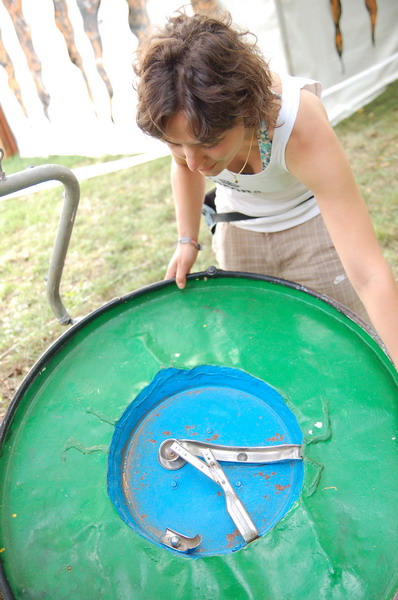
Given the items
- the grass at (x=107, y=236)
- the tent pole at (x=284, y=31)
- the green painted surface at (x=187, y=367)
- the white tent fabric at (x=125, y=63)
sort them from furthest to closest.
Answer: the white tent fabric at (x=125, y=63) < the tent pole at (x=284, y=31) < the grass at (x=107, y=236) < the green painted surface at (x=187, y=367)

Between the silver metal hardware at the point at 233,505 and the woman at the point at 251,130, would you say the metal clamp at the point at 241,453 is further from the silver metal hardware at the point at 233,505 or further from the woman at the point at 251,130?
the woman at the point at 251,130

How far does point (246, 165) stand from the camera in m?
1.35

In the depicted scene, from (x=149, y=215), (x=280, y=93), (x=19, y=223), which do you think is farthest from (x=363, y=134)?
(x=280, y=93)

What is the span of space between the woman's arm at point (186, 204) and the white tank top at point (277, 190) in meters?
0.09

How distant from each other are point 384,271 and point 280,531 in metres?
0.54

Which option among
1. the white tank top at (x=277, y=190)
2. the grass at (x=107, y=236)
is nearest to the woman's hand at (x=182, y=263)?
the white tank top at (x=277, y=190)

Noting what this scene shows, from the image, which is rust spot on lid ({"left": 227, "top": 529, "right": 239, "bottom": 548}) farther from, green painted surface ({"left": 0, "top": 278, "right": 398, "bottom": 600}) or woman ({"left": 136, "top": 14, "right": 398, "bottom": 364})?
woman ({"left": 136, "top": 14, "right": 398, "bottom": 364})

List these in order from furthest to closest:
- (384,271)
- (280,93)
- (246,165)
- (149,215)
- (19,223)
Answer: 1. (19,223)
2. (149,215)
3. (246,165)
4. (280,93)
5. (384,271)

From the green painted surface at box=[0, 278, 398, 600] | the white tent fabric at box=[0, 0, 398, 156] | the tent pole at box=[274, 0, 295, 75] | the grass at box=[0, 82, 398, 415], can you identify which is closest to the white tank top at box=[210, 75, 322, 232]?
the green painted surface at box=[0, 278, 398, 600]

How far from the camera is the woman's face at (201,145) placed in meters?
1.00

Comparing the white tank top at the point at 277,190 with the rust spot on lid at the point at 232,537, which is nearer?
the rust spot on lid at the point at 232,537

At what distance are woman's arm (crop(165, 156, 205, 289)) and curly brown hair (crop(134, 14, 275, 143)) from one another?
0.47m

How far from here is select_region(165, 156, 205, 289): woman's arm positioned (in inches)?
58.0

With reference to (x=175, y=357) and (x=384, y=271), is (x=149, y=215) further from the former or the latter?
(x=384, y=271)
